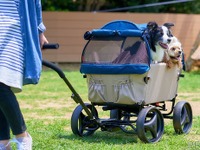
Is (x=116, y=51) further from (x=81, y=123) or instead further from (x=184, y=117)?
(x=184, y=117)

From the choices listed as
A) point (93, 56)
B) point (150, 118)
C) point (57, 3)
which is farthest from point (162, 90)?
point (57, 3)

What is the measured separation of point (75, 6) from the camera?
21.7 metres

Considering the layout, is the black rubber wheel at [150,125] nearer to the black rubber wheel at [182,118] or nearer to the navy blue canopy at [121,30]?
the black rubber wheel at [182,118]

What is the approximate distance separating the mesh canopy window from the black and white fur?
0.32 metres

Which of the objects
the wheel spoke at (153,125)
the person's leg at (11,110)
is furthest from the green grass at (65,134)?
the person's leg at (11,110)

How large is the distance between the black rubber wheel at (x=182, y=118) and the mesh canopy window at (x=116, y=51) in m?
0.76

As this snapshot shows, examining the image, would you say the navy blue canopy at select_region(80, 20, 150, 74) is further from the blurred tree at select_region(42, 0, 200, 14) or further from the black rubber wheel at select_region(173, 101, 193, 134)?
the blurred tree at select_region(42, 0, 200, 14)

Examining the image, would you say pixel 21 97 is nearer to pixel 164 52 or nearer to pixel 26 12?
pixel 164 52

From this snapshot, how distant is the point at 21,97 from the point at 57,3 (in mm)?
10871

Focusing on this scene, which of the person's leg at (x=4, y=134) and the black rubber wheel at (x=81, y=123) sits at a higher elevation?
the person's leg at (x=4, y=134)

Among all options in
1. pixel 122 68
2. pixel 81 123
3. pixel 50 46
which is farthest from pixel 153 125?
pixel 50 46

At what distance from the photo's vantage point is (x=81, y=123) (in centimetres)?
621

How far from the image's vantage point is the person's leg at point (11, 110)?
395 cm

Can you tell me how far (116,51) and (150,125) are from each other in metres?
0.85
